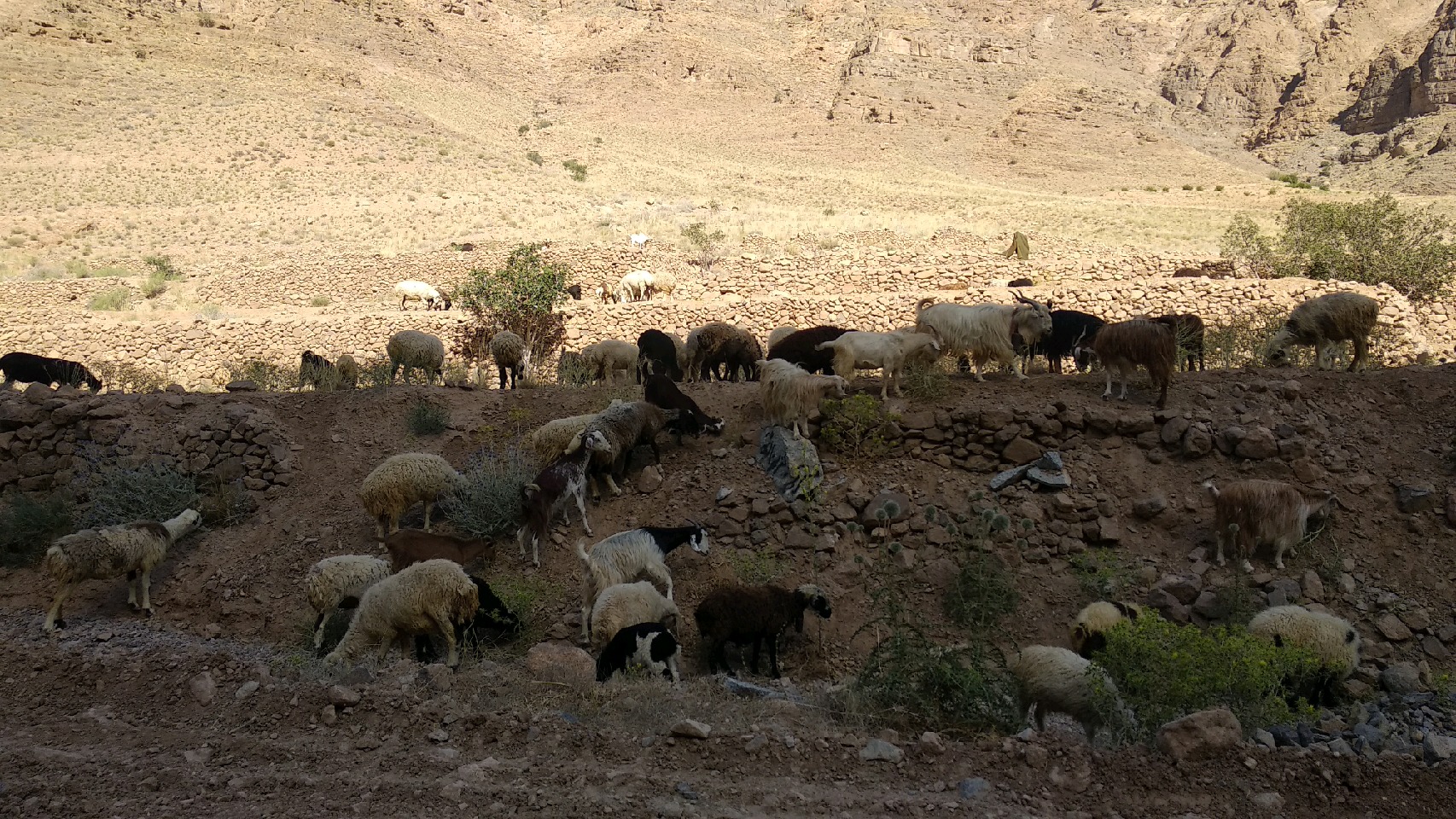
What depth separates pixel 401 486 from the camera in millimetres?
8859

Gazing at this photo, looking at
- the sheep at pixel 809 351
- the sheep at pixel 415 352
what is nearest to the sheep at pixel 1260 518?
the sheep at pixel 809 351

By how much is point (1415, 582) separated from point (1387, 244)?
16.6m

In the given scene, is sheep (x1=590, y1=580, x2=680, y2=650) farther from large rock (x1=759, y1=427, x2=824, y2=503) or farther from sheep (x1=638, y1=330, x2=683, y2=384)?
sheep (x1=638, y1=330, x2=683, y2=384)

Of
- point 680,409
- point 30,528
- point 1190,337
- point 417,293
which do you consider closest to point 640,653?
point 680,409

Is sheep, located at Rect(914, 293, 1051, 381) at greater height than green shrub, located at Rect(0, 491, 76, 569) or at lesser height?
greater

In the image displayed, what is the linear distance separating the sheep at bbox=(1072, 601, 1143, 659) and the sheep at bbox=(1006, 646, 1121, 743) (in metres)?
0.79

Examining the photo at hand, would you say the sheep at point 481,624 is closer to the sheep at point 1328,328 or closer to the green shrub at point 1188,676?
the green shrub at point 1188,676

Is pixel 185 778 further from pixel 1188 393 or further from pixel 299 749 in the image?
pixel 1188 393

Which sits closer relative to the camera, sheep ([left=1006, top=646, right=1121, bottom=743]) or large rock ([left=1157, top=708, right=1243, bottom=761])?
large rock ([left=1157, top=708, right=1243, bottom=761])

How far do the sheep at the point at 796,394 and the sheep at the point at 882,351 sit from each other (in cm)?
75

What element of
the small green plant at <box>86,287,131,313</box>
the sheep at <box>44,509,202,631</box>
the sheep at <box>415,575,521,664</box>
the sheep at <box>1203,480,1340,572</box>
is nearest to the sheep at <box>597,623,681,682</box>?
the sheep at <box>415,575,521,664</box>

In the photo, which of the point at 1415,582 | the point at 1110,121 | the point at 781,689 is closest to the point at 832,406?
the point at 781,689

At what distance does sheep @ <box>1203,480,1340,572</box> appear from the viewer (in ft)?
25.9

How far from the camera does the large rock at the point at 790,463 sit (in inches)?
346
